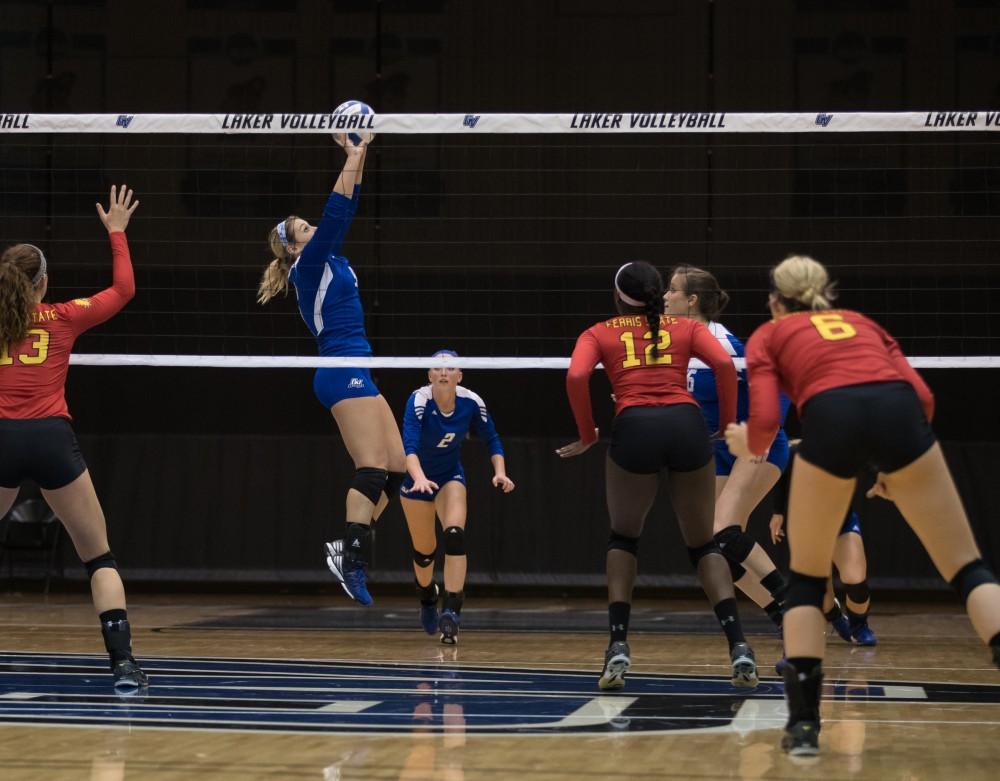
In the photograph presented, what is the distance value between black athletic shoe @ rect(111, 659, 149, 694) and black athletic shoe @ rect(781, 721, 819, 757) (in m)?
2.75

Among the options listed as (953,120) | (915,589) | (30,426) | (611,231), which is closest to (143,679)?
(30,426)

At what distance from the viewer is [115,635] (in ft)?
19.5

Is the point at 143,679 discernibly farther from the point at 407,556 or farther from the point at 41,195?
the point at 41,195

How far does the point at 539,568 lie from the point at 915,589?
9.58 ft

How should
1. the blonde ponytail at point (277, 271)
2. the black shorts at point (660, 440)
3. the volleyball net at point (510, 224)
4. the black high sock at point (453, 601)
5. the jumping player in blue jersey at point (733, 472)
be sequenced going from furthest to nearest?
the volleyball net at point (510, 224) → the black high sock at point (453, 601) → the blonde ponytail at point (277, 271) → the jumping player in blue jersey at point (733, 472) → the black shorts at point (660, 440)

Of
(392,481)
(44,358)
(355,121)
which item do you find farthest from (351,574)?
(355,121)

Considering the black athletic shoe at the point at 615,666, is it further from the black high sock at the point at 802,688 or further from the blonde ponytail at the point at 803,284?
the blonde ponytail at the point at 803,284

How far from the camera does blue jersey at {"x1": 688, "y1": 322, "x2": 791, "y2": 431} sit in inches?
281

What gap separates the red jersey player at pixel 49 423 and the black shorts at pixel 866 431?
9.49 ft

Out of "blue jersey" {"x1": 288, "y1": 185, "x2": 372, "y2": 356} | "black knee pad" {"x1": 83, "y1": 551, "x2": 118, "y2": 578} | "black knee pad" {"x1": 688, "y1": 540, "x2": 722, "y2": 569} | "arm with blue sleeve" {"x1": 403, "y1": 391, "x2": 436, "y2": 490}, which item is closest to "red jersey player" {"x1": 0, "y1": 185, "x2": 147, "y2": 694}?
"black knee pad" {"x1": 83, "y1": 551, "x2": 118, "y2": 578}

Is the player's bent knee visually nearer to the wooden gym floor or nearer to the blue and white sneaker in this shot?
the wooden gym floor

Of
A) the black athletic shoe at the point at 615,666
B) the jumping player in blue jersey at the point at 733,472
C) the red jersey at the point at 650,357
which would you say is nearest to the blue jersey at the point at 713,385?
the jumping player in blue jersey at the point at 733,472

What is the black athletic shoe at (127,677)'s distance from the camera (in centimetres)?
589

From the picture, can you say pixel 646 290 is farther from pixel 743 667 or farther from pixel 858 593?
pixel 858 593
